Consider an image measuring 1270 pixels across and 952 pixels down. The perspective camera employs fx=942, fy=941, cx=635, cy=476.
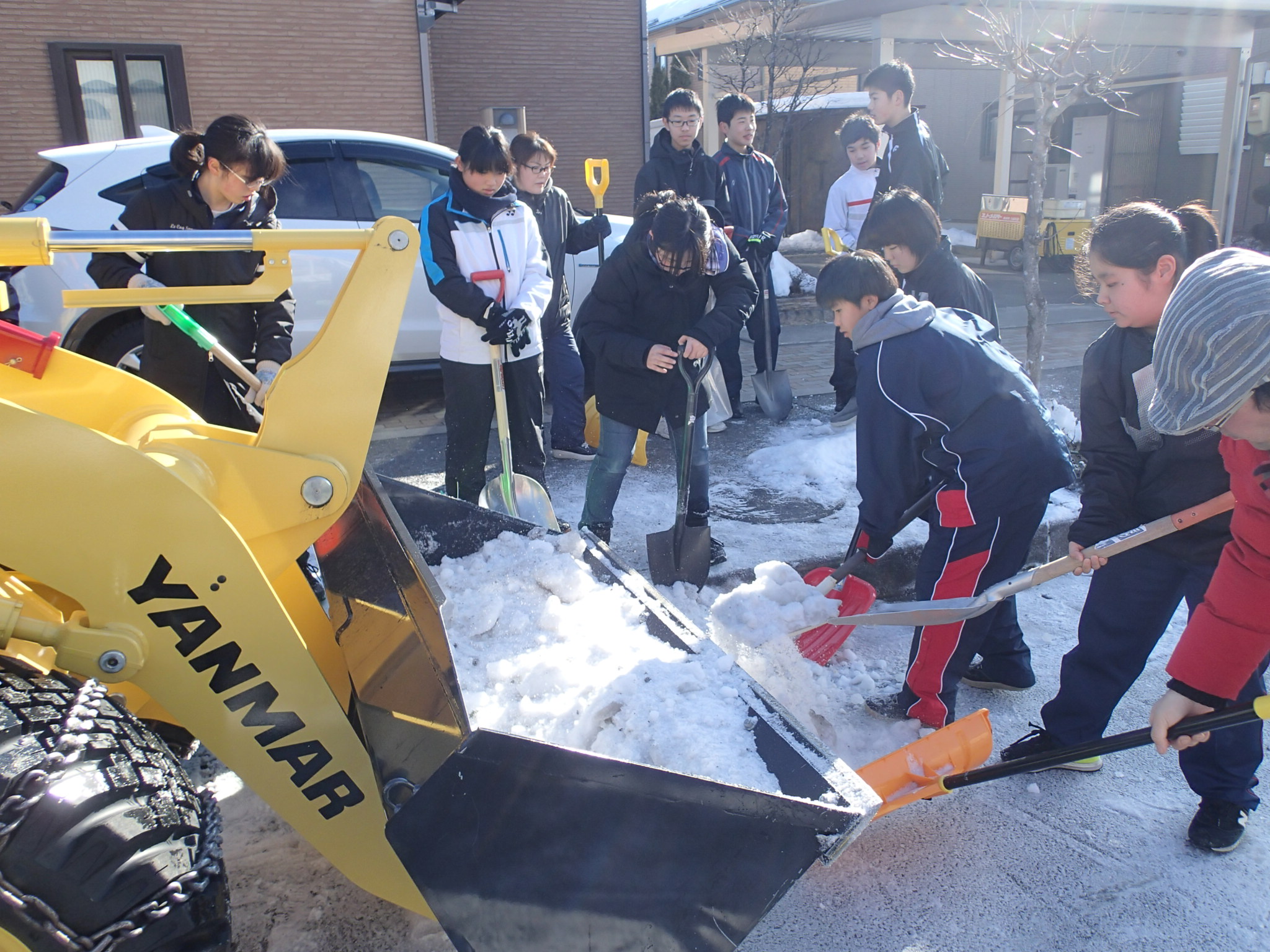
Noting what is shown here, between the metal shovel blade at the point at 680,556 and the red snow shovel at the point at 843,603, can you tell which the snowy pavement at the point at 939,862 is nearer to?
the red snow shovel at the point at 843,603

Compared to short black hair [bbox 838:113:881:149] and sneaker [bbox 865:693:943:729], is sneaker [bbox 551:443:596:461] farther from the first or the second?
sneaker [bbox 865:693:943:729]

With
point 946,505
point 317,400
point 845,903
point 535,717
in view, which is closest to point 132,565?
point 317,400

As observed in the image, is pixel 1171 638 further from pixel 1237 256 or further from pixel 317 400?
pixel 317 400

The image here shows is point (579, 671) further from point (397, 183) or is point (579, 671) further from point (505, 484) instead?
point (397, 183)

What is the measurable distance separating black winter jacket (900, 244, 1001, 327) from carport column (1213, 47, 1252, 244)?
1333 centimetres

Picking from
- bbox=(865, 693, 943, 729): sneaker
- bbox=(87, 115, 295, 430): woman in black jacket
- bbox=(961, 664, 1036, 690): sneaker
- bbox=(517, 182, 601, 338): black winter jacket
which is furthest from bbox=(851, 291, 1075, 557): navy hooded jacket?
bbox=(517, 182, 601, 338): black winter jacket

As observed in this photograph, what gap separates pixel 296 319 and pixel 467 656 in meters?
4.21

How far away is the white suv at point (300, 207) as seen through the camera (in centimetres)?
505

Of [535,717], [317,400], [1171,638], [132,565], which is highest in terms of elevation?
[317,400]

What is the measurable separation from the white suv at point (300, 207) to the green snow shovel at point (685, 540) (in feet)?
6.41

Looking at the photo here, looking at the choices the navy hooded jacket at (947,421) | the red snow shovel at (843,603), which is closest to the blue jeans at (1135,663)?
the navy hooded jacket at (947,421)

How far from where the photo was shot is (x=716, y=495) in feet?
16.6

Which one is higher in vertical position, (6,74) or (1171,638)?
(6,74)

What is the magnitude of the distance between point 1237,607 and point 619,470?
2.47 m
